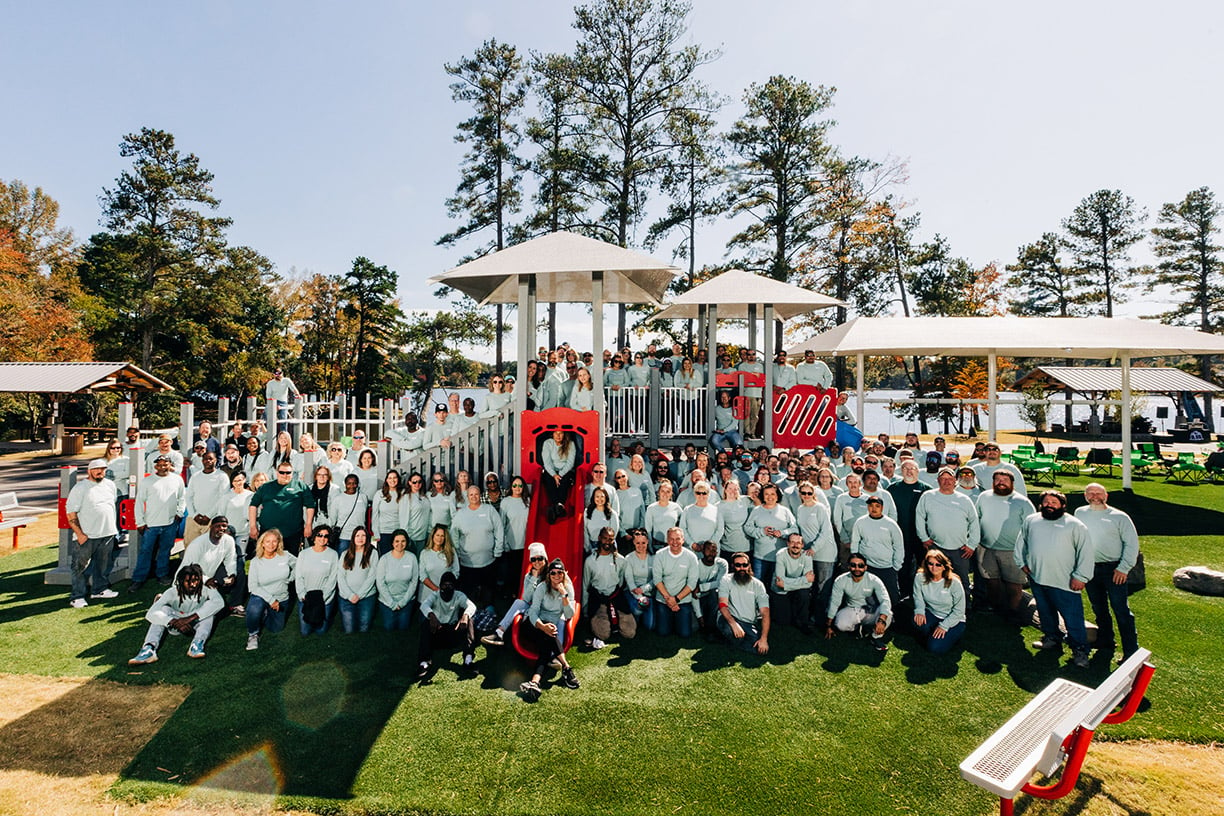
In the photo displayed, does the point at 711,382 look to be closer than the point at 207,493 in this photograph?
No

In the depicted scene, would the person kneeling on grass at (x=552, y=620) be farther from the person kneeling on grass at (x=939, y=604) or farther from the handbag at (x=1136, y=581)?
the handbag at (x=1136, y=581)

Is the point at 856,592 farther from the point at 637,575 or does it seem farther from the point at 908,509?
the point at 637,575

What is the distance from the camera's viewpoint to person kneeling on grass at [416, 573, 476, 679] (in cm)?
620

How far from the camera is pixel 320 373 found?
119ft

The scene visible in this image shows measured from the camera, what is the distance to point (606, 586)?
7043 millimetres

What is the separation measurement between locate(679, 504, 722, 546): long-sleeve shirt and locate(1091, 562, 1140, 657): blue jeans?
155 inches

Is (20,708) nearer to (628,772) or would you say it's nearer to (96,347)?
(628,772)

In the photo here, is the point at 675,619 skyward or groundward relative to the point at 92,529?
groundward

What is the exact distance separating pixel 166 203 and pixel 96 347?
824cm

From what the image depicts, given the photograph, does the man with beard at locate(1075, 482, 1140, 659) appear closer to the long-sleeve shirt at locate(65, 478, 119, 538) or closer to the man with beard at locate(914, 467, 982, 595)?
the man with beard at locate(914, 467, 982, 595)

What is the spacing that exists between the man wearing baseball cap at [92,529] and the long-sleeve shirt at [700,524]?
299 inches

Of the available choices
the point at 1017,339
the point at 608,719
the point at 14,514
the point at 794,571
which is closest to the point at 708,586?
the point at 794,571

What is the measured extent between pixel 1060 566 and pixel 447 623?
6520 mm

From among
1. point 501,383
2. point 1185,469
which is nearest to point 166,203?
point 501,383
